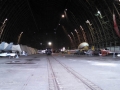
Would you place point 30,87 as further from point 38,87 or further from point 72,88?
point 72,88

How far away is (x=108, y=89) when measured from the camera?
10.0 m

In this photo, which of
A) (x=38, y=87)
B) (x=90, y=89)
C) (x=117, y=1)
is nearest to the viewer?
(x=90, y=89)

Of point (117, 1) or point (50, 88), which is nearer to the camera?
point (50, 88)

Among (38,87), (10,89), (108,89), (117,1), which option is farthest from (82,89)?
(117,1)

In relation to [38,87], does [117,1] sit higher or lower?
higher

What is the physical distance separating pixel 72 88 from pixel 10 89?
2.51 m

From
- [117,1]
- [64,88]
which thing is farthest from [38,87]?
[117,1]

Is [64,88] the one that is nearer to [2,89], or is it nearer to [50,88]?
[50,88]

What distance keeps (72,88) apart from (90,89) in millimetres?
770

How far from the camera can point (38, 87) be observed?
10.6 metres

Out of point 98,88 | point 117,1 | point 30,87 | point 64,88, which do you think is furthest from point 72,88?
point 117,1

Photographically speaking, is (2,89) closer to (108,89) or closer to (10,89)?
(10,89)

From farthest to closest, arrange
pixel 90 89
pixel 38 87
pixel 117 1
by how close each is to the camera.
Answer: pixel 117 1
pixel 38 87
pixel 90 89

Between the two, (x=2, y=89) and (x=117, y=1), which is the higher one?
(x=117, y=1)
